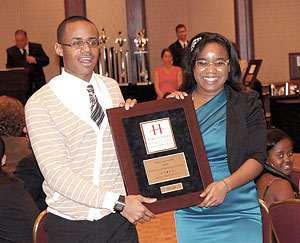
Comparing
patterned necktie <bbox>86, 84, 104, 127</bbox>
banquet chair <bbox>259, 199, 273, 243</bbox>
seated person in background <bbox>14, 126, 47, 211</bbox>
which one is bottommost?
banquet chair <bbox>259, 199, 273, 243</bbox>

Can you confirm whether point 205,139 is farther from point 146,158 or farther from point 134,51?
point 134,51

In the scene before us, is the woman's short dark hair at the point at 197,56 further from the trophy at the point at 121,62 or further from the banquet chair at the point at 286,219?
the trophy at the point at 121,62

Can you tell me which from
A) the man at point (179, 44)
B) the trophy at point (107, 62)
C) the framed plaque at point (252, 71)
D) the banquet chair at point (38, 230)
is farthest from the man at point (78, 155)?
the man at point (179, 44)

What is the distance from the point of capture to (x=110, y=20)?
11.9 metres

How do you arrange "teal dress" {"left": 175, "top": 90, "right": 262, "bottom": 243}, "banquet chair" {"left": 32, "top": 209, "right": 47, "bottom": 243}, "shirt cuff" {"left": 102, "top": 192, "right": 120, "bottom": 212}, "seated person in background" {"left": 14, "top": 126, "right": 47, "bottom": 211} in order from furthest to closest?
"seated person in background" {"left": 14, "top": 126, "right": 47, "bottom": 211} < "banquet chair" {"left": 32, "top": 209, "right": 47, "bottom": 243} < "teal dress" {"left": 175, "top": 90, "right": 262, "bottom": 243} < "shirt cuff" {"left": 102, "top": 192, "right": 120, "bottom": 212}

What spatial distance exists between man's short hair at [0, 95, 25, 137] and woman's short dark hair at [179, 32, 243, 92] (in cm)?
155

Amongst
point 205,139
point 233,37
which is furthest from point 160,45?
point 205,139

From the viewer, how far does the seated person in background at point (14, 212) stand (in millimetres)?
2748

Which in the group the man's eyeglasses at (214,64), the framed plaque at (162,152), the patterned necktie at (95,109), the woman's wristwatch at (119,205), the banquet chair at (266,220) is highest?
the man's eyeglasses at (214,64)

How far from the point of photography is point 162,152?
7.12ft

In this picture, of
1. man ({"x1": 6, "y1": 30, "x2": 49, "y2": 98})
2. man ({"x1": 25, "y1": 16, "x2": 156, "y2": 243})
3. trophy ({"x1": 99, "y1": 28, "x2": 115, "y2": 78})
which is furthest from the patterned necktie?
trophy ({"x1": 99, "y1": 28, "x2": 115, "y2": 78})

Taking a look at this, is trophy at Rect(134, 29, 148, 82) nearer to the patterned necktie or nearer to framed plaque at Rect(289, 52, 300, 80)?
framed plaque at Rect(289, 52, 300, 80)

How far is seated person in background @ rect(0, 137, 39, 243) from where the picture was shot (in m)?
2.75

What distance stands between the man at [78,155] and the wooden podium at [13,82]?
20.7ft
